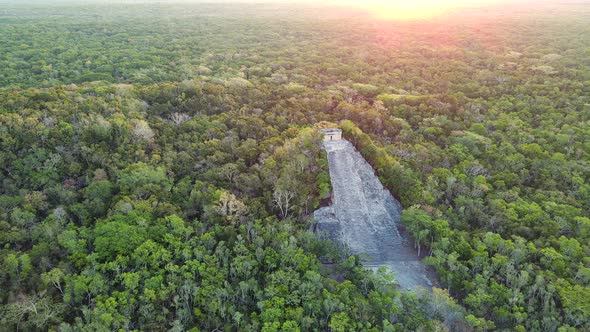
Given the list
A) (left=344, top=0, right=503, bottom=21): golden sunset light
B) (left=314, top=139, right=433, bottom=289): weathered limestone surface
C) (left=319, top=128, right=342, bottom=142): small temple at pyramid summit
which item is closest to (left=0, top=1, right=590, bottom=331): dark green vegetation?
(left=319, top=128, right=342, bottom=142): small temple at pyramid summit

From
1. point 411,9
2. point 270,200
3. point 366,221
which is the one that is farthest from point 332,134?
point 411,9

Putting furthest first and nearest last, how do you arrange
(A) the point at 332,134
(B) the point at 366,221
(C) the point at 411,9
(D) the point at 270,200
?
1. (C) the point at 411,9
2. (A) the point at 332,134
3. (B) the point at 366,221
4. (D) the point at 270,200

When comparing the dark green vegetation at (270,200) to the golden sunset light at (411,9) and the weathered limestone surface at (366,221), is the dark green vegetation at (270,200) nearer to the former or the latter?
the weathered limestone surface at (366,221)

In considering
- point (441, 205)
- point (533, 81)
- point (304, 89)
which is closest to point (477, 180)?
point (441, 205)

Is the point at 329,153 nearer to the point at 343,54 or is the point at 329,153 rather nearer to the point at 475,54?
the point at 343,54

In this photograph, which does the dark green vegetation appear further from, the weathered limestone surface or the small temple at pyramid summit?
the weathered limestone surface

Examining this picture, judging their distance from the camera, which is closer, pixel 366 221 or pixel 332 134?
pixel 366 221

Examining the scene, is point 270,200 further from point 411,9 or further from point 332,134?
point 411,9

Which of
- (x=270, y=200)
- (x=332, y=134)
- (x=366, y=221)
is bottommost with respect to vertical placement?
(x=366, y=221)
